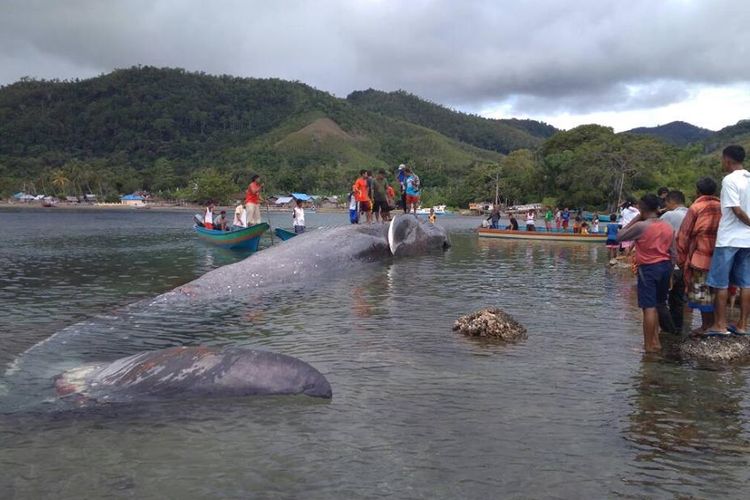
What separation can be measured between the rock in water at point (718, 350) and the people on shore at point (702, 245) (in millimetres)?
190

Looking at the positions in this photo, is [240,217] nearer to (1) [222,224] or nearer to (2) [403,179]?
(1) [222,224]

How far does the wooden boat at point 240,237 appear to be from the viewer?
2467cm

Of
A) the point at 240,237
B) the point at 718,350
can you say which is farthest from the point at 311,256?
the point at 240,237

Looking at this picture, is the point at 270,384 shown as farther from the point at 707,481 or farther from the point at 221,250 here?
the point at 221,250

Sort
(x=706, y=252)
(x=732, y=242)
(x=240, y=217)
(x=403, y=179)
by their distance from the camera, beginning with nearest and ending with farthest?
(x=732, y=242)
(x=706, y=252)
(x=403, y=179)
(x=240, y=217)

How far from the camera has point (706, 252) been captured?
25.1 feet

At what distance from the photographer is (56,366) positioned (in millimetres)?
7488

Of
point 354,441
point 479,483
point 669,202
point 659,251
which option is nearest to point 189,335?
point 354,441

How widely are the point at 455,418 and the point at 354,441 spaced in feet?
3.43

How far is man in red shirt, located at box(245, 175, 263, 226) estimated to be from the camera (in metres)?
21.4

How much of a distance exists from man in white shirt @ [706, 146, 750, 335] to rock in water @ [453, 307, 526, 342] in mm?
2475

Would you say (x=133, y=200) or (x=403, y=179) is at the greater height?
(x=403, y=179)

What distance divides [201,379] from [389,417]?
2.01 m

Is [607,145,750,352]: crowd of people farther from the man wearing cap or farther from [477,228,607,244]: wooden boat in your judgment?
[477,228,607,244]: wooden boat
